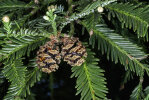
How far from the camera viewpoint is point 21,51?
2.60 feet

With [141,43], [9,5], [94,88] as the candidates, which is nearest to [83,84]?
[94,88]

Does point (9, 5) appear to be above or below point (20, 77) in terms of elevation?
above

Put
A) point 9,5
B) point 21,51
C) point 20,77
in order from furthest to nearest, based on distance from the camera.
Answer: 1. point 9,5
2. point 21,51
3. point 20,77

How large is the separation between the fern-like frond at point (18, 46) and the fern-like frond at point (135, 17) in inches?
13.1

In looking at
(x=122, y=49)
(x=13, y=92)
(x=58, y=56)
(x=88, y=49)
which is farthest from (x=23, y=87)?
(x=122, y=49)

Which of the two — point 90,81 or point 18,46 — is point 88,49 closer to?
point 90,81

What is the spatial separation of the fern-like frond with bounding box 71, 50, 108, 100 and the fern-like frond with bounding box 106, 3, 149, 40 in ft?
0.66

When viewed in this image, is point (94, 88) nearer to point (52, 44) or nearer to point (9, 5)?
point (52, 44)

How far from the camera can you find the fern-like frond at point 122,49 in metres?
0.77

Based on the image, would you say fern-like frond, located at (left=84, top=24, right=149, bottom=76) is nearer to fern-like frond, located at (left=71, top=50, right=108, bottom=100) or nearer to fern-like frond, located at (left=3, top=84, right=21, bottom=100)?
fern-like frond, located at (left=71, top=50, right=108, bottom=100)

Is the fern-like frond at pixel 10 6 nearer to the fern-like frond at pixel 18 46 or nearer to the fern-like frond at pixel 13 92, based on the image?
the fern-like frond at pixel 18 46

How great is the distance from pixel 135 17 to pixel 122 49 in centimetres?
14

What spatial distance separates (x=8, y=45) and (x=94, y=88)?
371mm

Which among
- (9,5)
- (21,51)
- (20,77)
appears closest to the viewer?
(20,77)
